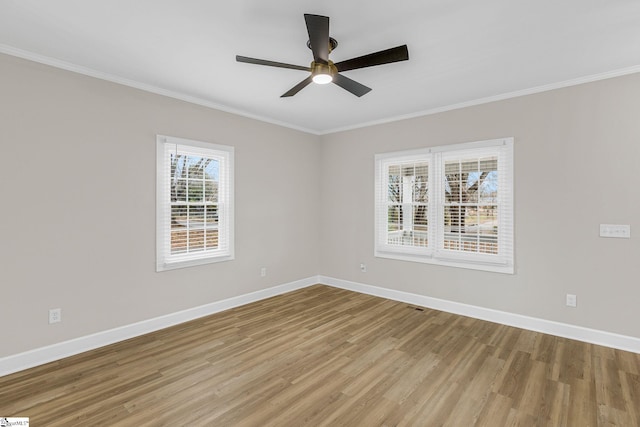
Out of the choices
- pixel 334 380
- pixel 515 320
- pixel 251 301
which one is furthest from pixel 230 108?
pixel 515 320

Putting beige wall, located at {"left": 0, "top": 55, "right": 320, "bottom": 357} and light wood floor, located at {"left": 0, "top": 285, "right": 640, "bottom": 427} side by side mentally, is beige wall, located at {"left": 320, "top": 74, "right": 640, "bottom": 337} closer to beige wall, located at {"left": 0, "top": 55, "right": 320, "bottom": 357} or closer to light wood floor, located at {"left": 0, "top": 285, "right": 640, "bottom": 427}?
light wood floor, located at {"left": 0, "top": 285, "right": 640, "bottom": 427}

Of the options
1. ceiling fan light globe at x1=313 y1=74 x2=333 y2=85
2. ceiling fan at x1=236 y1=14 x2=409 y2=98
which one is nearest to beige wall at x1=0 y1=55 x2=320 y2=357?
ceiling fan at x1=236 y1=14 x2=409 y2=98

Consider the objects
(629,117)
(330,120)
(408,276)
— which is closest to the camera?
(629,117)

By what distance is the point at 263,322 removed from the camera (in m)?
3.92

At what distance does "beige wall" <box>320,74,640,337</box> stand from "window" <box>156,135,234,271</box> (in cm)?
291

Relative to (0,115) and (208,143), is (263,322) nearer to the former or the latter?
(208,143)

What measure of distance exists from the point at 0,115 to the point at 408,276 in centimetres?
494

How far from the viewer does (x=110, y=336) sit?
10.9 ft

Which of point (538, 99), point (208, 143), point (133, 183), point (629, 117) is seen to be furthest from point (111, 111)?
point (629, 117)

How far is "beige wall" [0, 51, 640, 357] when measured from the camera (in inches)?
112

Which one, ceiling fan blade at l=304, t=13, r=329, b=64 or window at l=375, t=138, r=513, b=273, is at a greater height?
ceiling fan blade at l=304, t=13, r=329, b=64

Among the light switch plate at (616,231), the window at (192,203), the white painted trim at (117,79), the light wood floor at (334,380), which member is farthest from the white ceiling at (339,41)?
the light wood floor at (334,380)

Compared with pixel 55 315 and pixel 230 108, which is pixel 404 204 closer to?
pixel 230 108

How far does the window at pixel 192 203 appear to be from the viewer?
12.3ft
